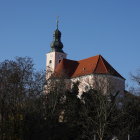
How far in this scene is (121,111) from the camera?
42.7 meters

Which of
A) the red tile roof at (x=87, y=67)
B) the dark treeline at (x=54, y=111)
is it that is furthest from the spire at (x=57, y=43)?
the dark treeline at (x=54, y=111)

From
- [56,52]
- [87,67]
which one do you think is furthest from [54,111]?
[56,52]

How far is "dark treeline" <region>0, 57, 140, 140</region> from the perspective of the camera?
34.7m

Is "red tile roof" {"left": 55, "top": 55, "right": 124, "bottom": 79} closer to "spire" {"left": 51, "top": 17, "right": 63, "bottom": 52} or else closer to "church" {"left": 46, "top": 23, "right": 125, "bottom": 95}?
"church" {"left": 46, "top": 23, "right": 125, "bottom": 95}

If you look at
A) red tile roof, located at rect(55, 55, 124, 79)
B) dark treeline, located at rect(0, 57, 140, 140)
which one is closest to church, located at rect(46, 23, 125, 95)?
red tile roof, located at rect(55, 55, 124, 79)

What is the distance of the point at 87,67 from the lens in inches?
2995

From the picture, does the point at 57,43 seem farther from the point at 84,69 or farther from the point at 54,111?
the point at 54,111

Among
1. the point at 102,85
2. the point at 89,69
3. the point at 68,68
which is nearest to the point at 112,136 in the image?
the point at 102,85

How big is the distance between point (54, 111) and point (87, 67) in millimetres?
33003

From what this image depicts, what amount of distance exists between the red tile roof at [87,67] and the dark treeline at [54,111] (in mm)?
22499

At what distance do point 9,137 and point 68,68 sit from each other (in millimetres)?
48301

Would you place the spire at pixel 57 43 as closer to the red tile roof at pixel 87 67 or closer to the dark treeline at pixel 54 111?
the red tile roof at pixel 87 67

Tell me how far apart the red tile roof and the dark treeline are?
2250cm

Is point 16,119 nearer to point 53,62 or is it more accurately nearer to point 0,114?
point 0,114
